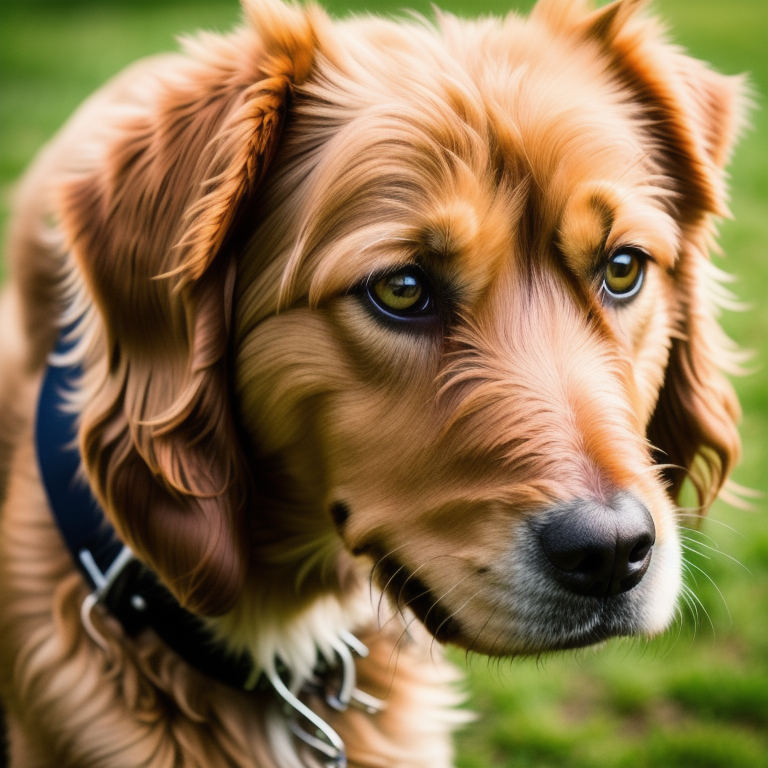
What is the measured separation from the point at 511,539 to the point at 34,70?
1252 centimetres

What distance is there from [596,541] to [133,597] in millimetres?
1563

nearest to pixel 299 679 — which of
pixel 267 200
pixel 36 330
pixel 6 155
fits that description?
pixel 267 200

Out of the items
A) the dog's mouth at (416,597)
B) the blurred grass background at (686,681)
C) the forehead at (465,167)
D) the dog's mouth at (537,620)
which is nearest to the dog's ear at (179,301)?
the forehead at (465,167)

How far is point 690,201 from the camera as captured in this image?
3.11m

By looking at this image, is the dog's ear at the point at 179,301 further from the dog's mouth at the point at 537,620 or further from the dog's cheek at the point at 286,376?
the dog's mouth at the point at 537,620

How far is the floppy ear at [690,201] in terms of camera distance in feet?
9.96

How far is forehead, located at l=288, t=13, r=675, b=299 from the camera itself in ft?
8.26

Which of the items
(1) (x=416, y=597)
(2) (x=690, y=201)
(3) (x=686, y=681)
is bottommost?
(3) (x=686, y=681)

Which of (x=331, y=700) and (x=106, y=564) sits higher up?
(x=106, y=564)

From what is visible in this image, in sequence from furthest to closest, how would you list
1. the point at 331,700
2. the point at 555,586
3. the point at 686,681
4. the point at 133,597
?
1. the point at 686,681
2. the point at 331,700
3. the point at 133,597
4. the point at 555,586

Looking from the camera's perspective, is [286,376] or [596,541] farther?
[286,376]

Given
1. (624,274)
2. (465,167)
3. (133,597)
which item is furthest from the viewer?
(133,597)

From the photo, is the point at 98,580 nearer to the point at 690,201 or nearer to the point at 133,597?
the point at 133,597

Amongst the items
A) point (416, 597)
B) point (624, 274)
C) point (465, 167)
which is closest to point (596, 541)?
point (416, 597)
